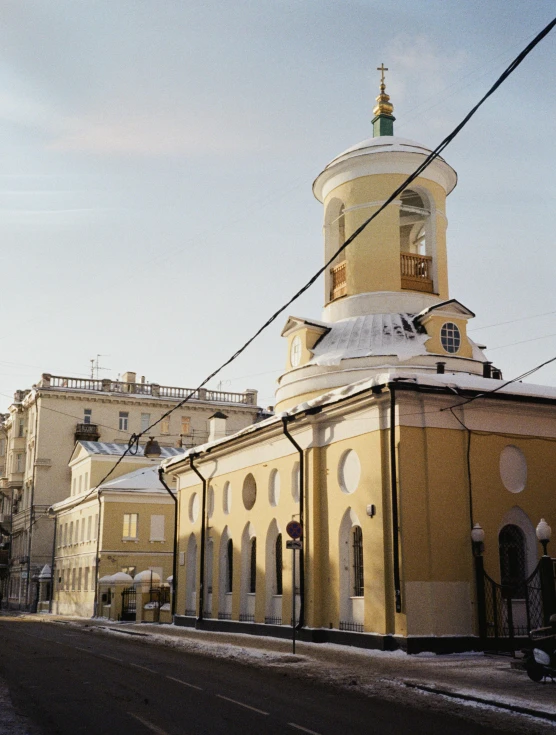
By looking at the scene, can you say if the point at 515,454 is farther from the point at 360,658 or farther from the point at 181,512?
the point at 181,512

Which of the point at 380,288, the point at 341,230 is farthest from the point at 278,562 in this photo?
the point at 341,230

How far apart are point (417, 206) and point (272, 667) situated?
18.1m

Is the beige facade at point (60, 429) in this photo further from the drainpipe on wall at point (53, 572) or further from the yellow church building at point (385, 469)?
the yellow church building at point (385, 469)

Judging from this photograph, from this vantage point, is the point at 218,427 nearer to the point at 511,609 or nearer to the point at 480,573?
the point at 480,573

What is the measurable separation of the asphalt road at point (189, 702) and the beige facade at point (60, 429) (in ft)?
152

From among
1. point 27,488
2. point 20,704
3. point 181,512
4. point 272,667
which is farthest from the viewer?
point 27,488

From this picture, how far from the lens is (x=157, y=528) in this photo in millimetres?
46469

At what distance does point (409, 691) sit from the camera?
12469 millimetres

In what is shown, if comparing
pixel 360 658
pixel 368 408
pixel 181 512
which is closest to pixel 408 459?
Result: pixel 368 408

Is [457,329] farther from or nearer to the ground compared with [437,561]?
farther from the ground

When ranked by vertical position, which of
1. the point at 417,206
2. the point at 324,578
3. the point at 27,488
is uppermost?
the point at 417,206

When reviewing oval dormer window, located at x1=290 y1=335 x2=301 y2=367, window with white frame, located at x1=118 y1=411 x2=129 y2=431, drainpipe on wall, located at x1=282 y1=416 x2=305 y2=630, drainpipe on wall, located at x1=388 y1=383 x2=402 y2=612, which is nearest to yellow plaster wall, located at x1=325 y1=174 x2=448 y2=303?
oval dormer window, located at x1=290 y1=335 x2=301 y2=367

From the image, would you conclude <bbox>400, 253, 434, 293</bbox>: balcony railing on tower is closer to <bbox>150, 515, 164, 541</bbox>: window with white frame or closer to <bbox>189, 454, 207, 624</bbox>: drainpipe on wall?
<bbox>189, 454, 207, 624</bbox>: drainpipe on wall

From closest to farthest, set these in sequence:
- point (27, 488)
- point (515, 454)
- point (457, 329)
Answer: point (515, 454), point (457, 329), point (27, 488)
